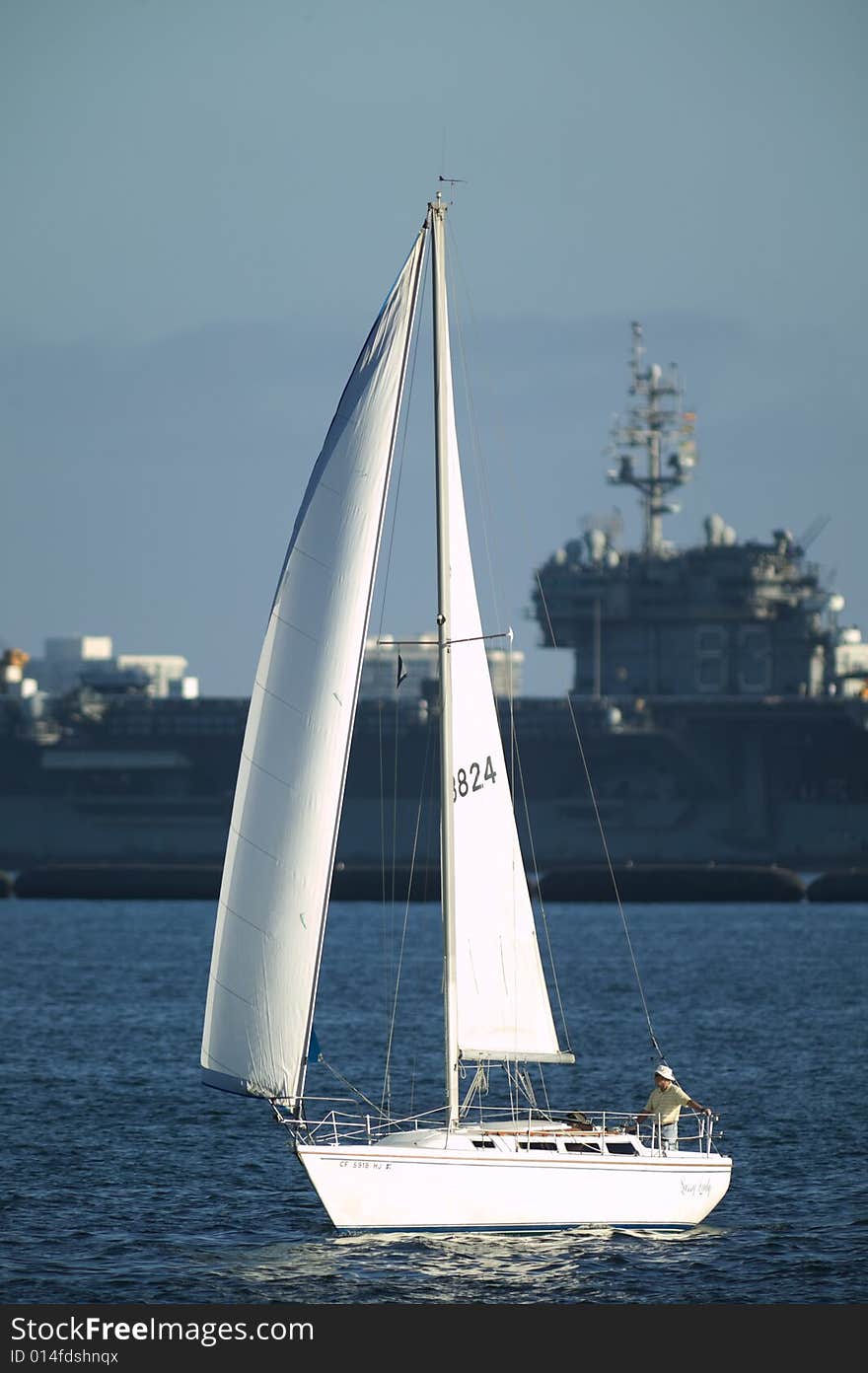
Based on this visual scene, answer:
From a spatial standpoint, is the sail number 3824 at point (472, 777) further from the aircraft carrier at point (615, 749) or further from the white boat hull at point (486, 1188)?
the aircraft carrier at point (615, 749)

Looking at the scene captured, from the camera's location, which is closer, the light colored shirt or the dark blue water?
the dark blue water

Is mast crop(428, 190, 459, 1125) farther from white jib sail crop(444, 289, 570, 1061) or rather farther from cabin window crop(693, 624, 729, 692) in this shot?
cabin window crop(693, 624, 729, 692)

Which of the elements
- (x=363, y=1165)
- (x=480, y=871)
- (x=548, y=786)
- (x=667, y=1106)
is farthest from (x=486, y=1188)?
(x=548, y=786)

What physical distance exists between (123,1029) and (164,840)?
56.1 meters

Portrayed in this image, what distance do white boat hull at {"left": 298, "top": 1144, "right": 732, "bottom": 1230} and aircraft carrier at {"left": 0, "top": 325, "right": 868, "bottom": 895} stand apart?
235ft

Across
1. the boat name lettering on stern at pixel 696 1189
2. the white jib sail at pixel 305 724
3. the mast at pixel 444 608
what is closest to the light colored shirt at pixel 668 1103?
the boat name lettering on stern at pixel 696 1189

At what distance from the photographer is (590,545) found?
104562 millimetres

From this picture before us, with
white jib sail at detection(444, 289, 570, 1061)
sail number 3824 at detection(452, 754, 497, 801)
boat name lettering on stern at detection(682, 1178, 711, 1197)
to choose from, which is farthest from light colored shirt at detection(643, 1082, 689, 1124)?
sail number 3824 at detection(452, 754, 497, 801)

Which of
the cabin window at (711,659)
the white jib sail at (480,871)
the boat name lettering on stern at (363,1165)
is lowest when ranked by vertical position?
the boat name lettering on stern at (363,1165)

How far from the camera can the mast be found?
2144 centimetres

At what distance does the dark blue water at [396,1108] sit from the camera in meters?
20.9

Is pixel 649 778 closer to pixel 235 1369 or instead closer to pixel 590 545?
pixel 590 545

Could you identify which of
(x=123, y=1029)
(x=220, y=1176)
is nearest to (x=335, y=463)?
(x=220, y=1176)

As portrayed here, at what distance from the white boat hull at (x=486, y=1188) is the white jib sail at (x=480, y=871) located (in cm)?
135
